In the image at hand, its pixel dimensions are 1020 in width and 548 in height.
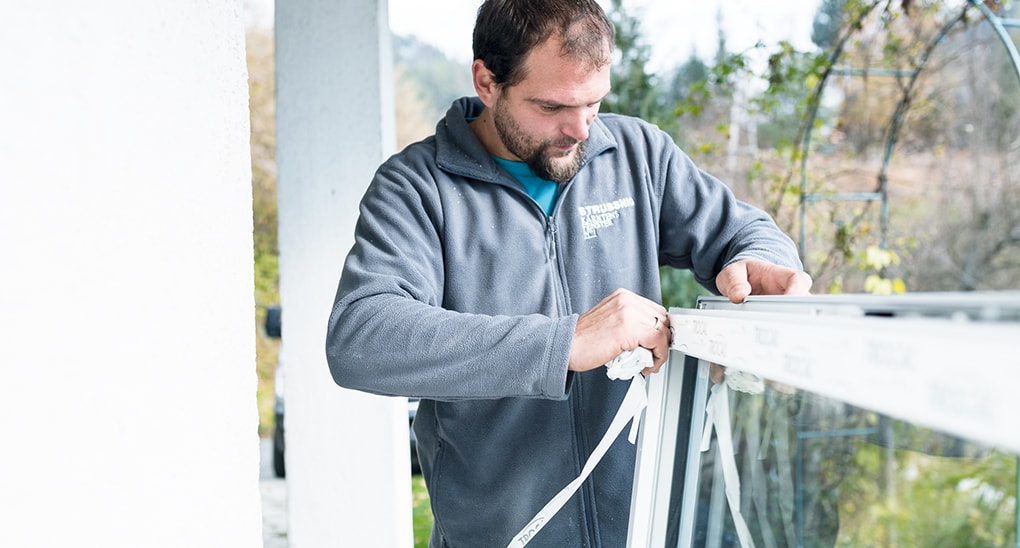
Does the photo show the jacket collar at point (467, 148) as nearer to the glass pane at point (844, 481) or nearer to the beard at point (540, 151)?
the beard at point (540, 151)

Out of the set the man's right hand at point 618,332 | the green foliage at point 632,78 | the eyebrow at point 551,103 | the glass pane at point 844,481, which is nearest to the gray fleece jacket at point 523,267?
the eyebrow at point 551,103

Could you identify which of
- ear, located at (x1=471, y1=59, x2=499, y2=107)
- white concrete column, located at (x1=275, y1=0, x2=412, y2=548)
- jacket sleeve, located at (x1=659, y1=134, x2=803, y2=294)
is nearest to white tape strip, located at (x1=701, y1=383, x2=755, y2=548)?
jacket sleeve, located at (x1=659, y1=134, x2=803, y2=294)

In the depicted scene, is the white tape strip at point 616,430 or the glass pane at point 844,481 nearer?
the glass pane at point 844,481

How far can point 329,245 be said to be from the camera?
357cm

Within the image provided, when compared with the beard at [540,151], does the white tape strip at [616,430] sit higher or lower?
lower

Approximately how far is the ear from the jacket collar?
0.23ft

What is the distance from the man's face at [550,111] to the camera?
1952 millimetres

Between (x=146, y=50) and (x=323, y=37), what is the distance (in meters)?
2.37

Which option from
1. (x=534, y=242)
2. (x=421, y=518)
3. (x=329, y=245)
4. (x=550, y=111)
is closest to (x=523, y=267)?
(x=534, y=242)

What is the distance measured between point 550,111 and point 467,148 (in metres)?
0.20

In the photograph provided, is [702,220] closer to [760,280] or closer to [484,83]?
[760,280]

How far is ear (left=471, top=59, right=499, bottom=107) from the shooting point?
2119mm

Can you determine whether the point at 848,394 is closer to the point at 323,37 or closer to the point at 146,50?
the point at 146,50

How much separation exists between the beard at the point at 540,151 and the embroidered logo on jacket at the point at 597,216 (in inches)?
3.3
